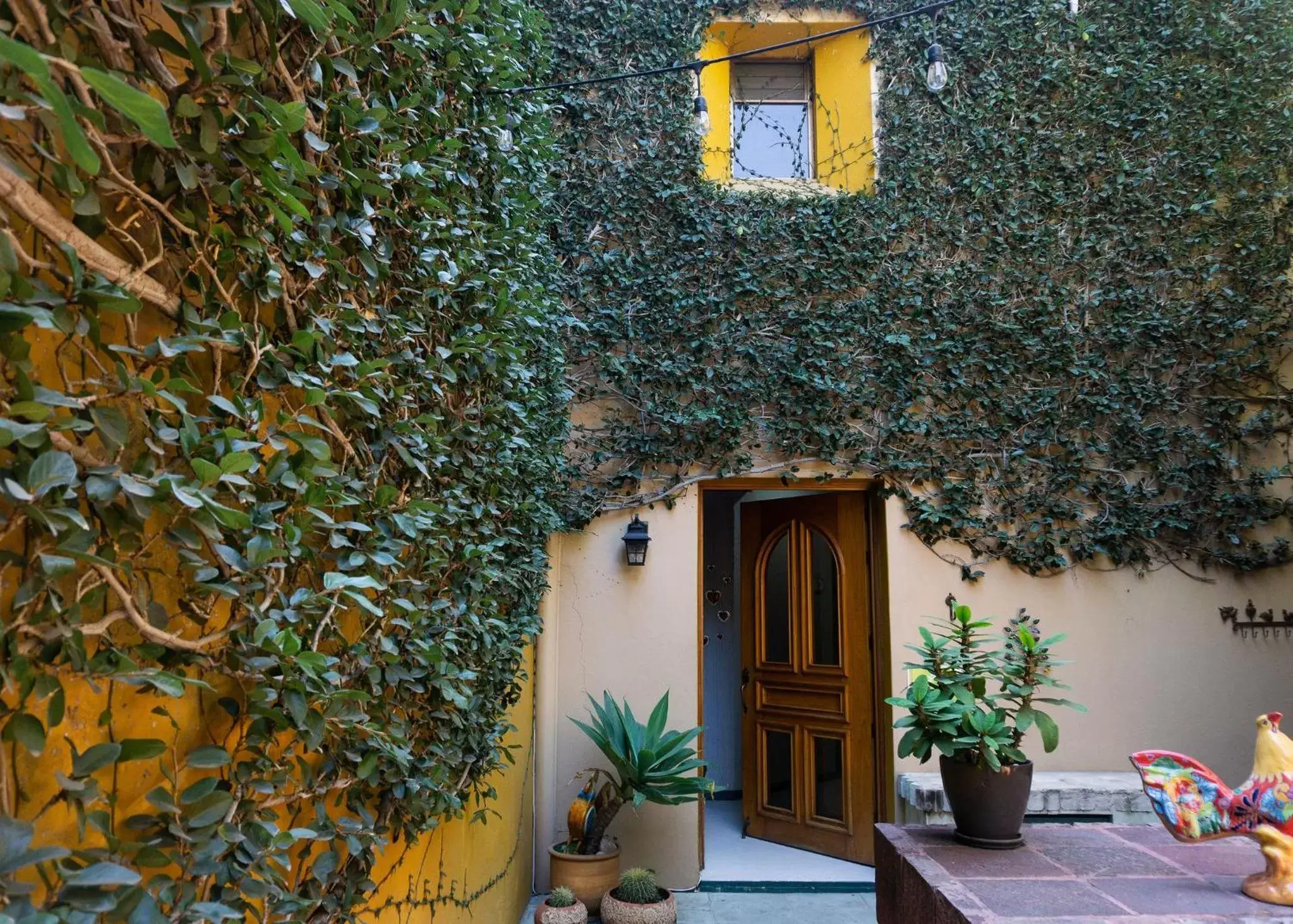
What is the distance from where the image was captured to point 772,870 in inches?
185

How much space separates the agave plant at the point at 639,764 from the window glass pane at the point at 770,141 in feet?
11.1

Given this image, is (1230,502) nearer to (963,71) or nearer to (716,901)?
(963,71)

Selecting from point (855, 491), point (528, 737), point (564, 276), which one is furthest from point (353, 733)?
point (855, 491)

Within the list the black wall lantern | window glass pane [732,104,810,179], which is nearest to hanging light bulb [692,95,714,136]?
window glass pane [732,104,810,179]

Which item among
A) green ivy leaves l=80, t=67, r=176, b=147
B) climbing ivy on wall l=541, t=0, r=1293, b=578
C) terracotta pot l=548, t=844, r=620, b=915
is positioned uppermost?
climbing ivy on wall l=541, t=0, r=1293, b=578

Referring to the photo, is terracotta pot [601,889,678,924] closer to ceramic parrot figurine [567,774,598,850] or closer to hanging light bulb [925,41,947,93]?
ceramic parrot figurine [567,774,598,850]

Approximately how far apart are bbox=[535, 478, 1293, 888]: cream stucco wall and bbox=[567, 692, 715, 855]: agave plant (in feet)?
1.18

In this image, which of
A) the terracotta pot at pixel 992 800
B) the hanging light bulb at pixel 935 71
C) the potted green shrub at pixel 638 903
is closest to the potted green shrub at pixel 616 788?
the potted green shrub at pixel 638 903

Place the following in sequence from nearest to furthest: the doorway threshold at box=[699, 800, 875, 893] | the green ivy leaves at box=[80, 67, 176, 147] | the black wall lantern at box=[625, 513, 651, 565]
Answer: the green ivy leaves at box=[80, 67, 176, 147]
the doorway threshold at box=[699, 800, 875, 893]
the black wall lantern at box=[625, 513, 651, 565]

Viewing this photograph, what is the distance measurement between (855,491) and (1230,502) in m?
2.12

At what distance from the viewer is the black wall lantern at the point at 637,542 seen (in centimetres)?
464

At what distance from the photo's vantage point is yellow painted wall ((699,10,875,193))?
5199 mm

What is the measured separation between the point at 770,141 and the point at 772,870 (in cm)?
452

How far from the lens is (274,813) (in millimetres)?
1338
